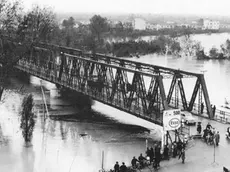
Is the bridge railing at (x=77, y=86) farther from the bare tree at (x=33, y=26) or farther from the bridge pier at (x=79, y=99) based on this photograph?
the bare tree at (x=33, y=26)

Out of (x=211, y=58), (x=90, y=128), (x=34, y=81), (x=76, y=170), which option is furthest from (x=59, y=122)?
(x=211, y=58)

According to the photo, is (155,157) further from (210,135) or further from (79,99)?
(79,99)

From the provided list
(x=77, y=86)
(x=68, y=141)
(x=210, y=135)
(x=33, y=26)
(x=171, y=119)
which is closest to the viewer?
(x=171, y=119)

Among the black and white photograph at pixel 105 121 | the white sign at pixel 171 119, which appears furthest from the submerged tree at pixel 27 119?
the white sign at pixel 171 119

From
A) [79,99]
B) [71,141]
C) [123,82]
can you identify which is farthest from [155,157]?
[79,99]

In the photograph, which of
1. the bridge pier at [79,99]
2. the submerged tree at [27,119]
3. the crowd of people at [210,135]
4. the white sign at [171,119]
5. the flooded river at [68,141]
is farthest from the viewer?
the bridge pier at [79,99]

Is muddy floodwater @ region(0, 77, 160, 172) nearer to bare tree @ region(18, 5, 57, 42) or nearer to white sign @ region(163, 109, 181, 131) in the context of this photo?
white sign @ region(163, 109, 181, 131)

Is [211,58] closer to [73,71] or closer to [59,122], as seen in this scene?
[73,71]
